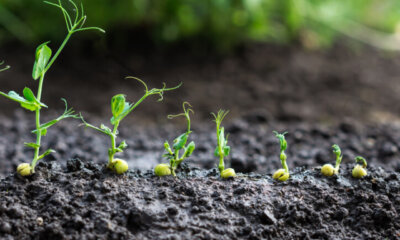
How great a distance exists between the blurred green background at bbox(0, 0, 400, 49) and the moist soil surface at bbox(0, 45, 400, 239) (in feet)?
0.55

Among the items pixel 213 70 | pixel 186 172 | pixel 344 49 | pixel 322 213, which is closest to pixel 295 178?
pixel 322 213

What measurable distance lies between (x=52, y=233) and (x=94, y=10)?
Result: 2.66 meters

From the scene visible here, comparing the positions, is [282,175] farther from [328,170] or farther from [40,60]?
[40,60]

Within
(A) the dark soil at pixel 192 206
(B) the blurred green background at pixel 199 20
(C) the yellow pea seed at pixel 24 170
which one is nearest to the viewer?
(A) the dark soil at pixel 192 206

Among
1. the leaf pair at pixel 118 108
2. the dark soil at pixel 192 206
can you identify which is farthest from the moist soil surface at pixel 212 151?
the leaf pair at pixel 118 108

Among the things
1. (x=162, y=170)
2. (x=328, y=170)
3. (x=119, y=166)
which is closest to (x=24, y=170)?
(x=119, y=166)

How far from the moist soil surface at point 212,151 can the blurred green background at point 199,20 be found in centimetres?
17

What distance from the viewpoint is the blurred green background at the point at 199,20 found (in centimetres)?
363

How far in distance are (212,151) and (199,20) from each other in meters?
1.71

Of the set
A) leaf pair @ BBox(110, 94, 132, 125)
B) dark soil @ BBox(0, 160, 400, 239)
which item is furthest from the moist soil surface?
leaf pair @ BBox(110, 94, 132, 125)

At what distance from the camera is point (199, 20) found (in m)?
3.79

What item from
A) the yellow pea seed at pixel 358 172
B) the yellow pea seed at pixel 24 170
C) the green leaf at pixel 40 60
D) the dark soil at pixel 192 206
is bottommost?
the dark soil at pixel 192 206

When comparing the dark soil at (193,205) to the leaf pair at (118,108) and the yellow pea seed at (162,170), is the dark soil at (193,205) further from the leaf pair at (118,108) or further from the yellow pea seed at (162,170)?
the leaf pair at (118,108)

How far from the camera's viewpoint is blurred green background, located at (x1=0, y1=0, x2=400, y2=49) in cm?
363
